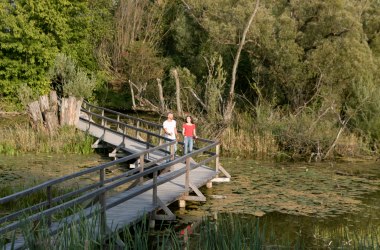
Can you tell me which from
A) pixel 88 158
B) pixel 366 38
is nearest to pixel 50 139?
pixel 88 158

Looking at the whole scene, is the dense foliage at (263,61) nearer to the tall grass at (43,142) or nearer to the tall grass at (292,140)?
the tall grass at (292,140)

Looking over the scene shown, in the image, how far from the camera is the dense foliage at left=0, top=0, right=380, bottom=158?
22953 mm

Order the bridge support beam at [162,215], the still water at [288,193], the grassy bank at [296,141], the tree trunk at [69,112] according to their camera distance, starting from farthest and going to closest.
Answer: the tree trunk at [69,112] < the grassy bank at [296,141] < the still water at [288,193] < the bridge support beam at [162,215]

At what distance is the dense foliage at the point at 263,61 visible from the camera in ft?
75.3

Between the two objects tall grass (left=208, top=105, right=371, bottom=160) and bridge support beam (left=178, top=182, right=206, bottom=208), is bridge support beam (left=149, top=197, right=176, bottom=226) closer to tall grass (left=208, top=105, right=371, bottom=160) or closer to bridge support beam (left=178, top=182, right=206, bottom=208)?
bridge support beam (left=178, top=182, right=206, bottom=208)

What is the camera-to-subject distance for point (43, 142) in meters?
A: 21.1

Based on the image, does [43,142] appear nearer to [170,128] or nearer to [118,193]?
[170,128]

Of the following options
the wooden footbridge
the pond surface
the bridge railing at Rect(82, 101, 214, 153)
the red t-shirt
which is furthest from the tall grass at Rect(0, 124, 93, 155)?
Answer: the red t-shirt

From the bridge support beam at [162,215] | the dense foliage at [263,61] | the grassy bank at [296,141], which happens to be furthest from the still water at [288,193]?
the dense foliage at [263,61]

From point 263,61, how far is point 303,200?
14.5m

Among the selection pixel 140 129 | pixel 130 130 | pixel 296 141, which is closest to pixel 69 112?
pixel 130 130

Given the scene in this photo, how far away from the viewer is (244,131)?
923 inches

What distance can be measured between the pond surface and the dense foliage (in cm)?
353

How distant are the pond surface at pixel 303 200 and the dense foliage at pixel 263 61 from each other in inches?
139
